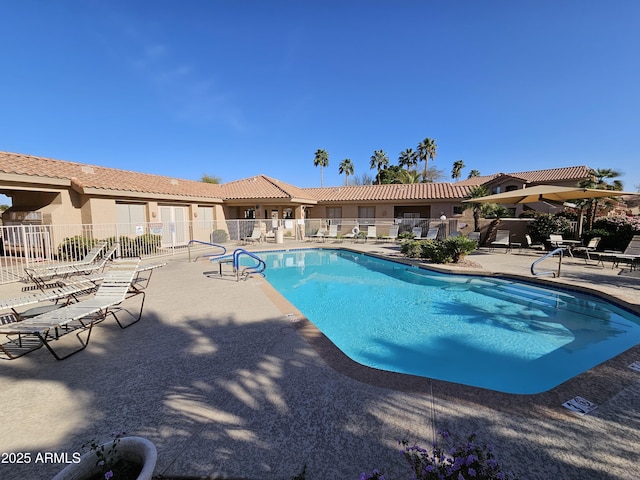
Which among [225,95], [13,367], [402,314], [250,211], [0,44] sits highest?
[225,95]

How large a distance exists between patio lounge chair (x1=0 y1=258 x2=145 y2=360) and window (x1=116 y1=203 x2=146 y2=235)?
9.82 metres

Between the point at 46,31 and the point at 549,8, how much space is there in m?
18.4

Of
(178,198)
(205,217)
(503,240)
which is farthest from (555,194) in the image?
(205,217)

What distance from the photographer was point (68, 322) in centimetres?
415

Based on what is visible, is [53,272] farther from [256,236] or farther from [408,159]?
[408,159]

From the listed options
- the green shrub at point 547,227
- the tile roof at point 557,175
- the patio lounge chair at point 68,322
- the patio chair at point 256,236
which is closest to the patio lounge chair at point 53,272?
the patio lounge chair at point 68,322

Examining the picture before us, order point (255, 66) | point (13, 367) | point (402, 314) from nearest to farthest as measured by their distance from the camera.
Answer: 1. point (13, 367)
2. point (402, 314)
3. point (255, 66)

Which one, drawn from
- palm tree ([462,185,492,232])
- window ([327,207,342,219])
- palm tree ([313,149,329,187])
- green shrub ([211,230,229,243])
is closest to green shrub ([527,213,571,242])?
palm tree ([462,185,492,232])

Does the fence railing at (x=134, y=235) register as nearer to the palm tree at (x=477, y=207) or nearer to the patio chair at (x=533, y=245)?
the palm tree at (x=477, y=207)

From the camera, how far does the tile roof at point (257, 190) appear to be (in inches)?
850

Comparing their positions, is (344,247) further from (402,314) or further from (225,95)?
(225,95)

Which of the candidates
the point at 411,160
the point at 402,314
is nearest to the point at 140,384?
the point at 402,314

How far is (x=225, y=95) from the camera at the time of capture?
62.4 feet

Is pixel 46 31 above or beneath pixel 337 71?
beneath
